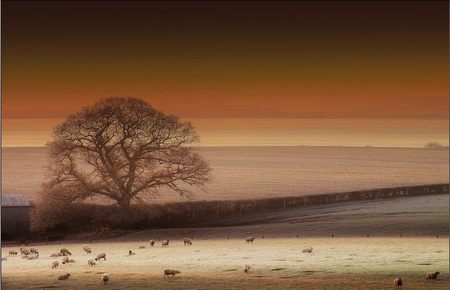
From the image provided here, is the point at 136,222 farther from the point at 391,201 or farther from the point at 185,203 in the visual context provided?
the point at 391,201

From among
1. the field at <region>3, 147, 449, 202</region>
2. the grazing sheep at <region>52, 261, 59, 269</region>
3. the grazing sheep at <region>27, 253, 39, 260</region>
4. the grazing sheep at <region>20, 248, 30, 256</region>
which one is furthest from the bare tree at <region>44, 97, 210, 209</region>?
the grazing sheep at <region>52, 261, 59, 269</region>

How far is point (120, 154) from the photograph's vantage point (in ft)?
145

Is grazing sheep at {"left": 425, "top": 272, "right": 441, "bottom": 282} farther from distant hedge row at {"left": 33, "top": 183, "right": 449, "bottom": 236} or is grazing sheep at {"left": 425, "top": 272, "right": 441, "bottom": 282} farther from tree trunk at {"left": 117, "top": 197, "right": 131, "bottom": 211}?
tree trunk at {"left": 117, "top": 197, "right": 131, "bottom": 211}

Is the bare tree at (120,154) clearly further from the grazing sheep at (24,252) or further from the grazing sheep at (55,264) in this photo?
the grazing sheep at (55,264)

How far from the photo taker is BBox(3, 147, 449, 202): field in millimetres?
60500

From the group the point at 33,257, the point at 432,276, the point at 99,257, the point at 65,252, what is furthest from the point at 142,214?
the point at 432,276

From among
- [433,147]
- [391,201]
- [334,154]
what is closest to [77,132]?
[391,201]

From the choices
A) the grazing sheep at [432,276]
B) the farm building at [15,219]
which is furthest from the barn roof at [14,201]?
the grazing sheep at [432,276]

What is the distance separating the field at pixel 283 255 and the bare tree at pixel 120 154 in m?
3.55

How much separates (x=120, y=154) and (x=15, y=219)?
7.14 m

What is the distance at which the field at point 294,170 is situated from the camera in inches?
2382

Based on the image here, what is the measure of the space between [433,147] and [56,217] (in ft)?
292

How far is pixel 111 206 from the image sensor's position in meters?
43.3

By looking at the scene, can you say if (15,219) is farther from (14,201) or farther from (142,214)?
(142,214)
